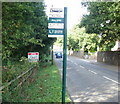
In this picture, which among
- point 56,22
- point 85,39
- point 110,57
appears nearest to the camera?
point 56,22

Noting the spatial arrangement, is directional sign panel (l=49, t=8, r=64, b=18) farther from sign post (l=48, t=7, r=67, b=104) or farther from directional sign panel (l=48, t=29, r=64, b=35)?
directional sign panel (l=48, t=29, r=64, b=35)

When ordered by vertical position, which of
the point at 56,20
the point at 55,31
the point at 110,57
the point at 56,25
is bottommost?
the point at 110,57

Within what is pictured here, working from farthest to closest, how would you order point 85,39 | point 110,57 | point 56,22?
point 85,39
point 110,57
point 56,22

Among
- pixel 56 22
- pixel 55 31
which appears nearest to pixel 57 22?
pixel 56 22

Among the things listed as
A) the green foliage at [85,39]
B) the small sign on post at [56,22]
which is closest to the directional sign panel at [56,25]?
the small sign on post at [56,22]

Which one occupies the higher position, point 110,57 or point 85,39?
point 85,39

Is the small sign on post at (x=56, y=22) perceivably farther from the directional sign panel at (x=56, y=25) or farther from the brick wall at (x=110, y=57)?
the brick wall at (x=110, y=57)

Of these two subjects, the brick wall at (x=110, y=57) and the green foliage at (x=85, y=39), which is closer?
the brick wall at (x=110, y=57)

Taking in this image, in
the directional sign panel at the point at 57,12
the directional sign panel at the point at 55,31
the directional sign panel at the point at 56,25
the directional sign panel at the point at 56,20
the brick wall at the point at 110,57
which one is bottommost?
the brick wall at the point at 110,57

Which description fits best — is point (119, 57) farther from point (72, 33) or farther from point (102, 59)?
point (72, 33)

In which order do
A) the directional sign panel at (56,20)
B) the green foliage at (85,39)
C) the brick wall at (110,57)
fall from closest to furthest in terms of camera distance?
the directional sign panel at (56,20) < the brick wall at (110,57) < the green foliage at (85,39)

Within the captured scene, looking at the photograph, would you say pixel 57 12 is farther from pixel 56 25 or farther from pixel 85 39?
pixel 85 39

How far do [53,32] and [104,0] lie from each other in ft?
40.1

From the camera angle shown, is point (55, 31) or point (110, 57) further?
point (110, 57)
